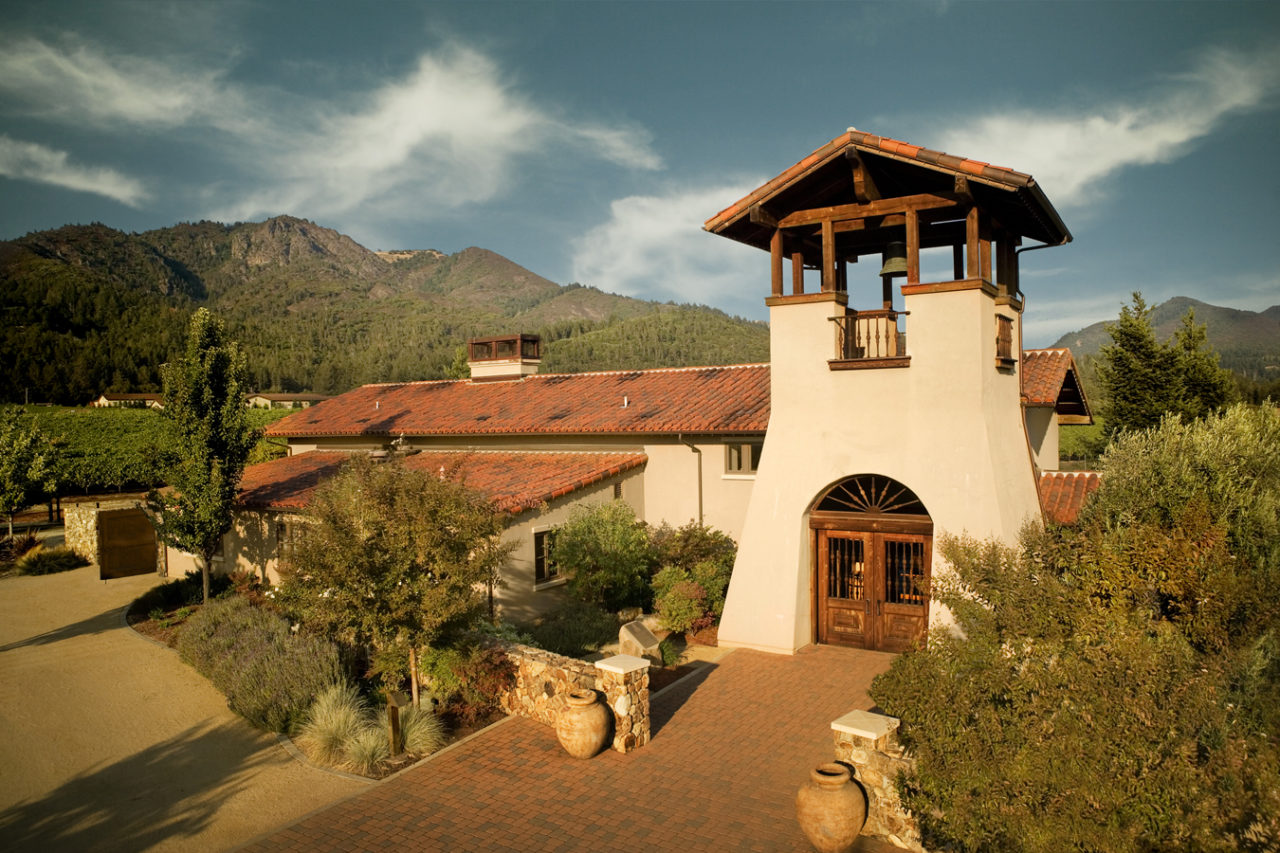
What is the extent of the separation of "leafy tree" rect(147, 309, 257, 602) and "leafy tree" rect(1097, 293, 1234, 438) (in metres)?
30.2

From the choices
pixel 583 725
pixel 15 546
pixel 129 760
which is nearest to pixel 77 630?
pixel 129 760

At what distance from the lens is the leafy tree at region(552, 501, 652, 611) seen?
15750 mm

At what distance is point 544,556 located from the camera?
1659 cm

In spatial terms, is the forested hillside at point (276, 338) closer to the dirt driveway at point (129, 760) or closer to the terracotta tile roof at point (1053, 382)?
the dirt driveway at point (129, 760)

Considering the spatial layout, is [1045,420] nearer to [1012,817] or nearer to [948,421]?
[948,421]

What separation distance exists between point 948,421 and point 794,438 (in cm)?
250

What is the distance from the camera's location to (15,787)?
369 inches

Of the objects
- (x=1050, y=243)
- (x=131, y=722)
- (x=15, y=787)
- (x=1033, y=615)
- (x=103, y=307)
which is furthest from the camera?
(x=103, y=307)

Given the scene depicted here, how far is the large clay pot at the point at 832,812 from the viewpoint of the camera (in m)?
7.09

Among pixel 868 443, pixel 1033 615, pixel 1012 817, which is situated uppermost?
pixel 868 443

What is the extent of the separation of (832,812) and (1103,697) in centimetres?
271

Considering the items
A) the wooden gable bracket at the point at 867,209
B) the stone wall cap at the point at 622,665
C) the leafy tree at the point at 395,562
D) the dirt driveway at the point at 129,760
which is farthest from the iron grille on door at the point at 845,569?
the dirt driveway at the point at 129,760

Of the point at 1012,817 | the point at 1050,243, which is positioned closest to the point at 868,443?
the point at 1050,243

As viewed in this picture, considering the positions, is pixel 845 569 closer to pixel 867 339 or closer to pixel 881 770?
pixel 867 339
